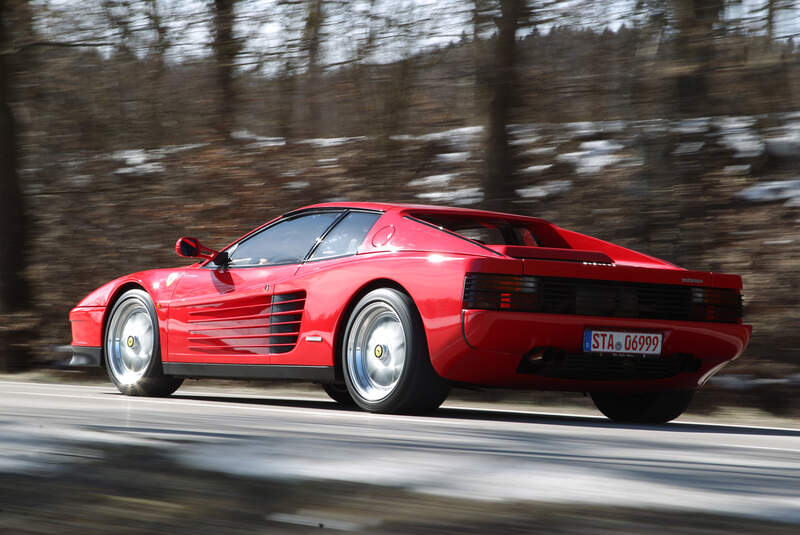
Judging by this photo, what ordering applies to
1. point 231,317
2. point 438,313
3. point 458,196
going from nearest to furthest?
1. point 438,313
2. point 231,317
3. point 458,196

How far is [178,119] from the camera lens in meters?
13.1

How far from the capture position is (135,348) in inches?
311

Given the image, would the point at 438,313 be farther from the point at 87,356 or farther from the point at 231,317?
the point at 87,356

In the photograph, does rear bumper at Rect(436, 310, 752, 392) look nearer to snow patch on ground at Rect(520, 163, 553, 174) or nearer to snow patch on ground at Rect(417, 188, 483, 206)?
snow patch on ground at Rect(520, 163, 553, 174)

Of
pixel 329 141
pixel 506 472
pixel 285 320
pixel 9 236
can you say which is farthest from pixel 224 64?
pixel 506 472

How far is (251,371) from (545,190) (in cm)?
406

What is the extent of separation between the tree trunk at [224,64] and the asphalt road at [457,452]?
723cm

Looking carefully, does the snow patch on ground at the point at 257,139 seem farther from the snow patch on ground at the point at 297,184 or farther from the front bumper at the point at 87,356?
the front bumper at the point at 87,356

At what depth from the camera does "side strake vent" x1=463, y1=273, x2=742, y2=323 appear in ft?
18.3

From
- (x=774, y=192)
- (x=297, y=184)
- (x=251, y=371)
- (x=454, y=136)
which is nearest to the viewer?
(x=251, y=371)

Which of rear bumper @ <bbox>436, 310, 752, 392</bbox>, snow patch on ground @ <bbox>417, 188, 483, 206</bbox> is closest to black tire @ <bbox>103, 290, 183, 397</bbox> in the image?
rear bumper @ <bbox>436, 310, 752, 392</bbox>

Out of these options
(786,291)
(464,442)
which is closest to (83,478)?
(464,442)

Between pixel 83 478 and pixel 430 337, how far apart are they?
275 cm

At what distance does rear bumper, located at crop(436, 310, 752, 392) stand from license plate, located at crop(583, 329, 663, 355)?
3 centimetres
